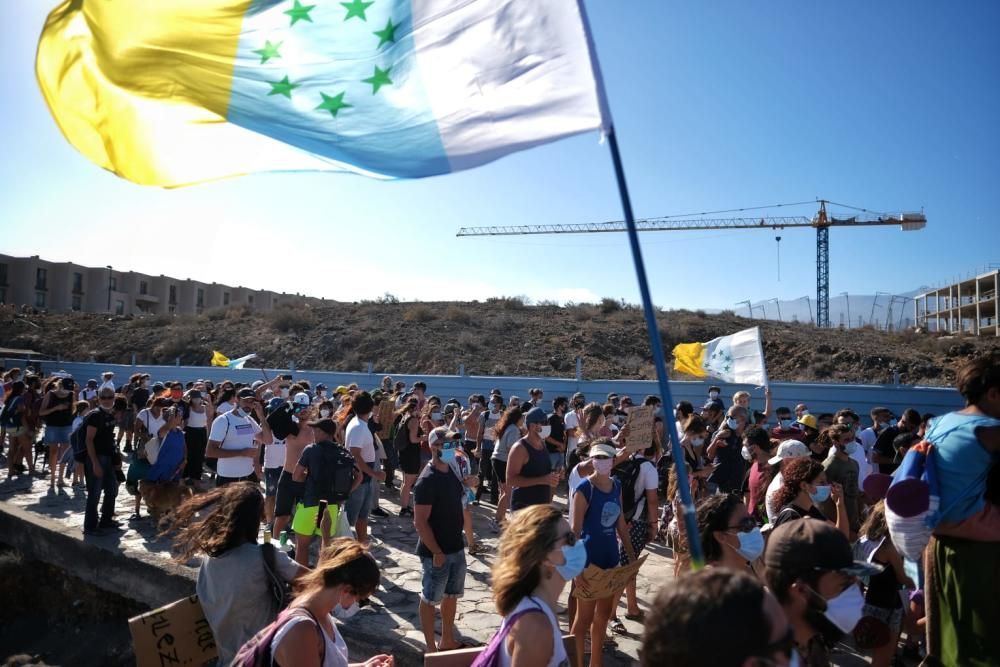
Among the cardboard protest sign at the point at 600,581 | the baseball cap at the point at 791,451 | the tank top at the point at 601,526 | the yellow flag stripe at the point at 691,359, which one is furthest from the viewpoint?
the yellow flag stripe at the point at 691,359

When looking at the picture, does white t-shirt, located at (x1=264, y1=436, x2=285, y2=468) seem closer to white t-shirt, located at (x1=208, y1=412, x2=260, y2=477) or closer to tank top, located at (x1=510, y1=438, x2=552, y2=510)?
white t-shirt, located at (x1=208, y1=412, x2=260, y2=477)

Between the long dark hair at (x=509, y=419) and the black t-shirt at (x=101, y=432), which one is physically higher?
the long dark hair at (x=509, y=419)

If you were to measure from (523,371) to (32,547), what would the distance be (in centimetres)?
2491

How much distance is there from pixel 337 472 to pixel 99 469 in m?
3.88

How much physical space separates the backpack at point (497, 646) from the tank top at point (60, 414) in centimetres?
1134

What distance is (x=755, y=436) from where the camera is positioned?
632 centimetres

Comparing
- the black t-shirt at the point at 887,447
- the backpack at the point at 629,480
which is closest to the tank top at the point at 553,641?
the backpack at the point at 629,480

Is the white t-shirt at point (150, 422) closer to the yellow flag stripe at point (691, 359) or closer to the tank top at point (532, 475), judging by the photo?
the tank top at point (532, 475)

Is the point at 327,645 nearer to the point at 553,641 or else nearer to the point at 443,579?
the point at 553,641

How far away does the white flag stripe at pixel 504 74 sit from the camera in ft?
8.70

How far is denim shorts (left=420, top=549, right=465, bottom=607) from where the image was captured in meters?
5.00

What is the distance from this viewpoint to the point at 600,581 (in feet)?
15.0

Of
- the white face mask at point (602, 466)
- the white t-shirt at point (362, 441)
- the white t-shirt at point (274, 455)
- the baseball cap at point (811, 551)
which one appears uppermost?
the baseball cap at point (811, 551)

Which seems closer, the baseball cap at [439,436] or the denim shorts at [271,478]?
the baseball cap at [439,436]
